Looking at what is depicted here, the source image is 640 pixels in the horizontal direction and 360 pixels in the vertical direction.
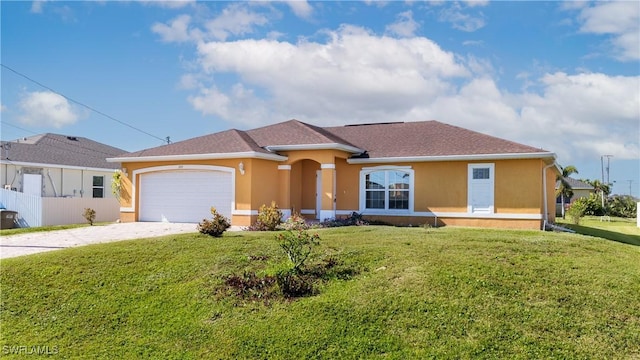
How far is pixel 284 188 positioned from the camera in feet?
66.6

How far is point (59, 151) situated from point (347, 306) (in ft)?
88.8

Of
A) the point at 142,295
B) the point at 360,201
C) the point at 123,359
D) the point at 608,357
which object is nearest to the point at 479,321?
the point at 608,357

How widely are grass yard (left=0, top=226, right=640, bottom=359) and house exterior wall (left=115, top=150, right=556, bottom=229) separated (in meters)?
6.80

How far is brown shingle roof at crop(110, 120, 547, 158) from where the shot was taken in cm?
1897

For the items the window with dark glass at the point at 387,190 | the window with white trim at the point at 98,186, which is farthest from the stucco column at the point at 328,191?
the window with white trim at the point at 98,186

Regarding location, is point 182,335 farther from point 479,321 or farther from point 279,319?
point 479,321

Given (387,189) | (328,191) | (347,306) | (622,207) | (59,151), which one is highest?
(59,151)

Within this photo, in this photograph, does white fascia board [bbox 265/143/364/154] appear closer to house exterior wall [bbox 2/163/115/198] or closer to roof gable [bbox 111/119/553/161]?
roof gable [bbox 111/119/553/161]

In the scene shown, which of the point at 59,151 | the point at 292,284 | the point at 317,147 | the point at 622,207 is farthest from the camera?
the point at 622,207

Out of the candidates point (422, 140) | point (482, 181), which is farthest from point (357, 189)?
point (482, 181)

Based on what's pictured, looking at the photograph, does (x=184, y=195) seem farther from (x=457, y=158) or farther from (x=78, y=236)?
(x=457, y=158)

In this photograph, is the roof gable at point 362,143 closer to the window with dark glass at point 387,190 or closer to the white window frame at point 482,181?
the white window frame at point 482,181

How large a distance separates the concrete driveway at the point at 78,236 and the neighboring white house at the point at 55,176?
5450mm

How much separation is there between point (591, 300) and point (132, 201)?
1827 centimetres
